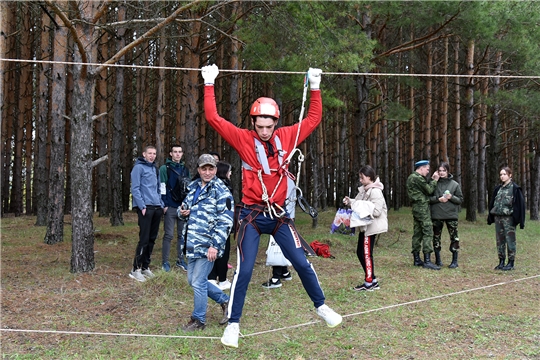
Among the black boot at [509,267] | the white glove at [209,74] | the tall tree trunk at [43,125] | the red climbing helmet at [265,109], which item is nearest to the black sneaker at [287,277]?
the red climbing helmet at [265,109]

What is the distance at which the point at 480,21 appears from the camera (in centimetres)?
1123

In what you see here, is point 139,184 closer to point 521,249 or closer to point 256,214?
point 256,214

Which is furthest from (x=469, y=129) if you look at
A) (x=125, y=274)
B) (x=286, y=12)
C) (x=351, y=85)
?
(x=125, y=274)

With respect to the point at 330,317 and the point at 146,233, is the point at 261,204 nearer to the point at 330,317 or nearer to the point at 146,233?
the point at 330,317

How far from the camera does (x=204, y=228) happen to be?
4469 millimetres

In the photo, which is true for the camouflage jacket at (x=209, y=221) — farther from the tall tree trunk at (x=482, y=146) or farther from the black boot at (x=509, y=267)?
the tall tree trunk at (x=482, y=146)

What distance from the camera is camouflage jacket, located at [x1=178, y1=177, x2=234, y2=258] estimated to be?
4434 millimetres

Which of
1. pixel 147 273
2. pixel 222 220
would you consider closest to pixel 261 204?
pixel 222 220

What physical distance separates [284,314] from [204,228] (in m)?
1.59

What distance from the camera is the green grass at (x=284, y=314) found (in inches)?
165

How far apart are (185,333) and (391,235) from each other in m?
9.50

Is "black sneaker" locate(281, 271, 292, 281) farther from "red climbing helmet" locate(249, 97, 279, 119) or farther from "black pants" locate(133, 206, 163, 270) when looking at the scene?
"red climbing helmet" locate(249, 97, 279, 119)

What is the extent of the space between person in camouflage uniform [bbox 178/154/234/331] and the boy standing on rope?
0.52 m

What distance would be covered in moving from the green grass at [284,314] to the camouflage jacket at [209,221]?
870 millimetres
